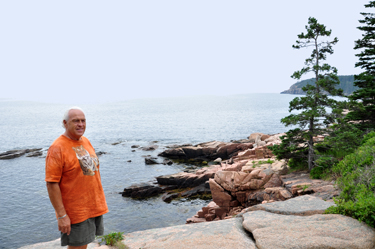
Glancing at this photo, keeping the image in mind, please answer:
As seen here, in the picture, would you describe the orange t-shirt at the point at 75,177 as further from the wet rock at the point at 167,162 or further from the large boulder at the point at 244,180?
the wet rock at the point at 167,162

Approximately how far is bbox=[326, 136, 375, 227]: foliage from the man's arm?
18.4 feet

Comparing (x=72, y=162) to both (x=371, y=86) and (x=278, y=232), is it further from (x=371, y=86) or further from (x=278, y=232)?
(x=371, y=86)

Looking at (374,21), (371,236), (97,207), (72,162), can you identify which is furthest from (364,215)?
(374,21)

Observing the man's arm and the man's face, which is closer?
the man's arm

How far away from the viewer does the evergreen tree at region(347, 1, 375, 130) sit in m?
16.1

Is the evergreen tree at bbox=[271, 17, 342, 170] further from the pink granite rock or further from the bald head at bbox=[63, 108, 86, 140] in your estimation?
the bald head at bbox=[63, 108, 86, 140]

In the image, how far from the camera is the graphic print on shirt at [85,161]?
4442mm

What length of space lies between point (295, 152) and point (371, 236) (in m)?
7.86

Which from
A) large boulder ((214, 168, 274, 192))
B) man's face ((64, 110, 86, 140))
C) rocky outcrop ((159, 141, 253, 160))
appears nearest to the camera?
man's face ((64, 110, 86, 140))

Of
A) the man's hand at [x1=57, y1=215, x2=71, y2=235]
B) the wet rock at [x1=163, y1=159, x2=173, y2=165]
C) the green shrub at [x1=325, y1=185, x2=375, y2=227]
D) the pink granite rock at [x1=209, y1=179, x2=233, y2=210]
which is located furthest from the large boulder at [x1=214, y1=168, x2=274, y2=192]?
the wet rock at [x1=163, y1=159, x2=173, y2=165]

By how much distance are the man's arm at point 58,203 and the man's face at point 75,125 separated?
0.85m

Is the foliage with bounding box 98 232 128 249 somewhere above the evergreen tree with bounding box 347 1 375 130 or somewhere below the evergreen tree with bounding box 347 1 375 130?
below

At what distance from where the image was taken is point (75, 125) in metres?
4.49

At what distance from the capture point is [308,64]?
11.7m
